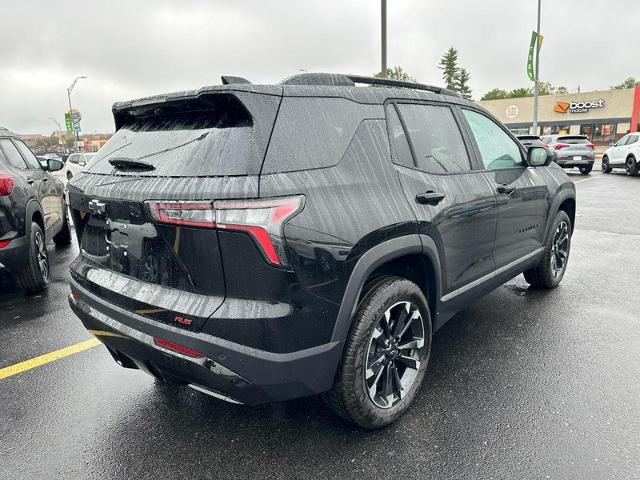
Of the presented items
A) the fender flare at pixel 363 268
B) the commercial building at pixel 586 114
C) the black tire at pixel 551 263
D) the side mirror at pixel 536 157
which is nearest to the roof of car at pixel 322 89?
the fender flare at pixel 363 268

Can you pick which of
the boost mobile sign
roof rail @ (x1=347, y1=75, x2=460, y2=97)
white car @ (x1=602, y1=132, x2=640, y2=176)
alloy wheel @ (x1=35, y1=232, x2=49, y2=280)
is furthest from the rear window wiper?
the boost mobile sign

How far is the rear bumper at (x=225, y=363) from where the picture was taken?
200 cm

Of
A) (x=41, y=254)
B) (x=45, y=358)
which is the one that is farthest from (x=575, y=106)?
(x=45, y=358)

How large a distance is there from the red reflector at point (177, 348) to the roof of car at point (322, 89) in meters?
1.12

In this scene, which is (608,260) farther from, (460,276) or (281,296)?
(281,296)

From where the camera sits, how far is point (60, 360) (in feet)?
11.4

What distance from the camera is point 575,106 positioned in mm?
45219

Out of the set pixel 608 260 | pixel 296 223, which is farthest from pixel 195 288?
pixel 608 260

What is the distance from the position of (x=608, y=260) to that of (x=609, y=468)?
4471 mm

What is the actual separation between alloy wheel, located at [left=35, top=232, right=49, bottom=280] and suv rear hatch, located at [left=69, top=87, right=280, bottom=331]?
291 cm

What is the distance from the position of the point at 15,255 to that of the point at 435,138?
393cm

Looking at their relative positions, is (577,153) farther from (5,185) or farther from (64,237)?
(5,185)

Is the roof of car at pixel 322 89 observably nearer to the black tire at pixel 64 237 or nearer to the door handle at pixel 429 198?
the door handle at pixel 429 198

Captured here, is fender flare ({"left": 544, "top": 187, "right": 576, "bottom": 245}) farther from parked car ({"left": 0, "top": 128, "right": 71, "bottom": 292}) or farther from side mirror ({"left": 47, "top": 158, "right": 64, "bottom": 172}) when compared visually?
side mirror ({"left": 47, "top": 158, "right": 64, "bottom": 172})
